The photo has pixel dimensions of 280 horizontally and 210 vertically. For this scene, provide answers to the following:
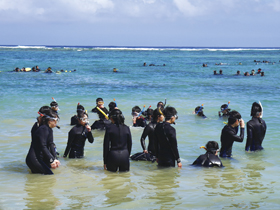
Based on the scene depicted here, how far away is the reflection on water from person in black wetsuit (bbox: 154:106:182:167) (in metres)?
2.62

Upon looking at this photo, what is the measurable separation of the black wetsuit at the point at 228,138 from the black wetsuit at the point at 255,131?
92 cm

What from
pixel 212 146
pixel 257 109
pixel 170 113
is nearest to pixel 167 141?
pixel 170 113

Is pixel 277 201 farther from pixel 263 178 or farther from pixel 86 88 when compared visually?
pixel 86 88

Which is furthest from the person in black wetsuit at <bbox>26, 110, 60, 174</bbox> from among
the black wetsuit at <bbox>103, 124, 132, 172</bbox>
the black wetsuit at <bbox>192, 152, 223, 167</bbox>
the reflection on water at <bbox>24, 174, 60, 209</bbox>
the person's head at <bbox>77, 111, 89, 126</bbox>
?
the black wetsuit at <bbox>192, 152, 223, 167</bbox>

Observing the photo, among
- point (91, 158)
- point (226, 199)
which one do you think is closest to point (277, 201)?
point (226, 199)

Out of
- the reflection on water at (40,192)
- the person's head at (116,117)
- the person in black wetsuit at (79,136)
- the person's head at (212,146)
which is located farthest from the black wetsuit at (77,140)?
the person's head at (212,146)

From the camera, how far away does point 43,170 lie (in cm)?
904

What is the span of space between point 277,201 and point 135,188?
3.03 m

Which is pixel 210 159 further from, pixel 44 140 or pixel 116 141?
pixel 44 140

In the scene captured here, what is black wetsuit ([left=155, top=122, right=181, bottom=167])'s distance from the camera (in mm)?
8867

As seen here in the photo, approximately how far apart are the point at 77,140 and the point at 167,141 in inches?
112

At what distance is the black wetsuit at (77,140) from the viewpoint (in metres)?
10.3

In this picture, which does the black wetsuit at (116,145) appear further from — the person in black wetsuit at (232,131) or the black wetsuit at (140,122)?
the black wetsuit at (140,122)

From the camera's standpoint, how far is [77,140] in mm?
10609
